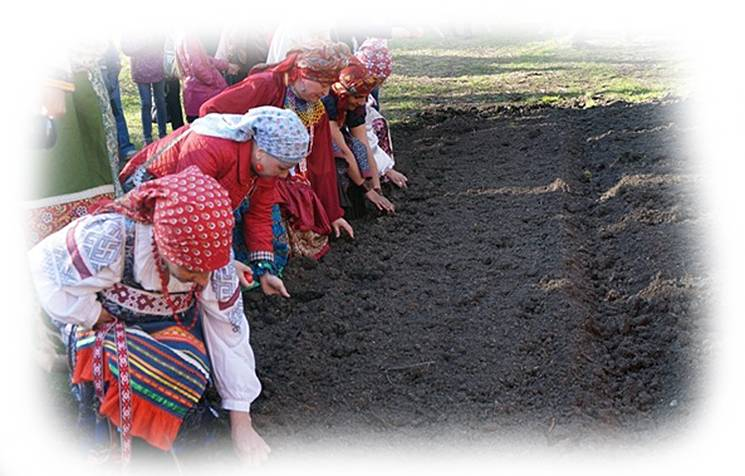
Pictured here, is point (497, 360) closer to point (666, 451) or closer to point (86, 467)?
point (666, 451)

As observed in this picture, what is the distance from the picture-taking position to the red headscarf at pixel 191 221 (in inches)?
90.7

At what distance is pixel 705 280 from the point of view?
4043 millimetres

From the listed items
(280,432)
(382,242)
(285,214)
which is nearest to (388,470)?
(280,432)

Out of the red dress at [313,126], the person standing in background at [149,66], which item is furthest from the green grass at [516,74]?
the red dress at [313,126]

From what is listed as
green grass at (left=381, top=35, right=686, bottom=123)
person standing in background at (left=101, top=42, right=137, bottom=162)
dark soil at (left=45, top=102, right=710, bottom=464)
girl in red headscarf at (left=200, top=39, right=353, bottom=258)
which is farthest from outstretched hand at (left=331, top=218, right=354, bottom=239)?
green grass at (left=381, top=35, right=686, bottom=123)

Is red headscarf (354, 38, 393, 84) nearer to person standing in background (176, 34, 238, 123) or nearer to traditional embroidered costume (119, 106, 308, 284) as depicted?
person standing in background (176, 34, 238, 123)

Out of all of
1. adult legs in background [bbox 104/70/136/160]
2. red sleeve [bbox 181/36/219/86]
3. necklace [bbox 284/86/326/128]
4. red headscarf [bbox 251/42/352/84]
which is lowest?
adult legs in background [bbox 104/70/136/160]

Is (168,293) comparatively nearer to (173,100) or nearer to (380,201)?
(380,201)

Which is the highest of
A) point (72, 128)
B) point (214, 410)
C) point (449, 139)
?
point (72, 128)

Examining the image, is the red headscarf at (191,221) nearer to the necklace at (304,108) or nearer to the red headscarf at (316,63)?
the red headscarf at (316,63)

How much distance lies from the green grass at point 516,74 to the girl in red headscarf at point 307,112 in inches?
92.7

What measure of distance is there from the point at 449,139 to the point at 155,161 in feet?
13.7

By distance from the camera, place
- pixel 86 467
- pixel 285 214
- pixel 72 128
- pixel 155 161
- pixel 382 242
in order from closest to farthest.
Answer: pixel 86 467 → pixel 155 161 → pixel 72 128 → pixel 285 214 → pixel 382 242

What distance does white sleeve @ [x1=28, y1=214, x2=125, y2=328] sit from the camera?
2.46 metres
